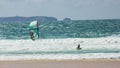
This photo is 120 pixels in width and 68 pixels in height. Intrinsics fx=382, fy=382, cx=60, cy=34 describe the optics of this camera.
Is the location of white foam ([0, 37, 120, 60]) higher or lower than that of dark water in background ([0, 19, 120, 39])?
lower

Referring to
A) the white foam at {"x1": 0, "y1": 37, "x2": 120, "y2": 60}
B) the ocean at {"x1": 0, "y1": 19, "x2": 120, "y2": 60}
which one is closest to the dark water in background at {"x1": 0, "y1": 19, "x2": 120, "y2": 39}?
the ocean at {"x1": 0, "y1": 19, "x2": 120, "y2": 60}

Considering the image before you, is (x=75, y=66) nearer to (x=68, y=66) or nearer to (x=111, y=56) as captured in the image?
(x=68, y=66)

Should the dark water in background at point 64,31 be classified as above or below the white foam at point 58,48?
above

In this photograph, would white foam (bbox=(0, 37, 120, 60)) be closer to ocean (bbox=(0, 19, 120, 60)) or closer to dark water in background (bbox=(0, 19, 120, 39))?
ocean (bbox=(0, 19, 120, 60))

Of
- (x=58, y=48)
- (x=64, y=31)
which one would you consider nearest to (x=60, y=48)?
(x=58, y=48)

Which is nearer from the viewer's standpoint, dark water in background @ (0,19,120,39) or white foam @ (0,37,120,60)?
white foam @ (0,37,120,60)

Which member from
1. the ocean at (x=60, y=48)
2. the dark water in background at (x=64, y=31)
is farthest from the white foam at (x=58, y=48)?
the dark water in background at (x=64, y=31)

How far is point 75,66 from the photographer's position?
10.8 meters

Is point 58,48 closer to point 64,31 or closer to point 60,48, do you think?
point 60,48

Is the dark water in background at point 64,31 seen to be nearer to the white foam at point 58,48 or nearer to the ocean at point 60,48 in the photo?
the ocean at point 60,48

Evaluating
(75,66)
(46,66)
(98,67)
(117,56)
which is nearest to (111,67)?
(98,67)

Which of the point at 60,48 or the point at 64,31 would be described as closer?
the point at 60,48

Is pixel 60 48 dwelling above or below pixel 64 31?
below

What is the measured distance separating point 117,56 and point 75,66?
14.4ft
